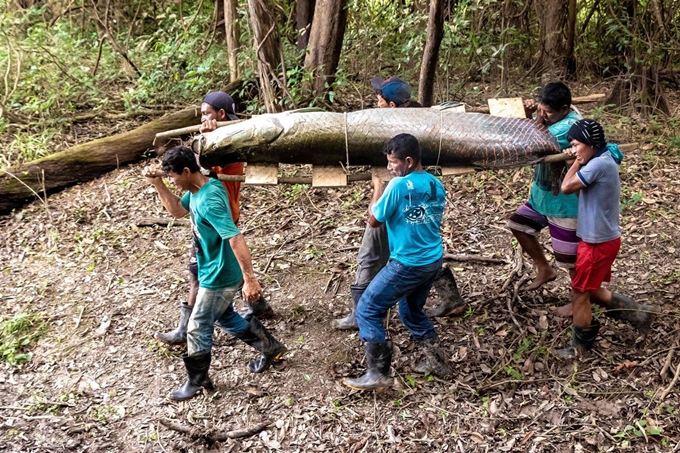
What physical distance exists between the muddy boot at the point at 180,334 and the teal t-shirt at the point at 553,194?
2.71 metres

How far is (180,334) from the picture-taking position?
4.45 meters

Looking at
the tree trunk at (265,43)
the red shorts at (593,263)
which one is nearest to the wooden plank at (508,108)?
the red shorts at (593,263)

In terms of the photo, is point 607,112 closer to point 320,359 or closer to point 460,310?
point 460,310

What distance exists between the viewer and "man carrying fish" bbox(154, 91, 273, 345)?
13.2ft

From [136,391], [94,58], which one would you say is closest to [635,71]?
[136,391]

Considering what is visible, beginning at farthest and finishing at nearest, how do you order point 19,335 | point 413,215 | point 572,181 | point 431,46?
point 431,46, point 19,335, point 572,181, point 413,215

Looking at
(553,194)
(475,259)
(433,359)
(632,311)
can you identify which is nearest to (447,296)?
(433,359)

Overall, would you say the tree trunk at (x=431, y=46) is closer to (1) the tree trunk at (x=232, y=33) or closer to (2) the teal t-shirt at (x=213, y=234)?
(2) the teal t-shirt at (x=213, y=234)

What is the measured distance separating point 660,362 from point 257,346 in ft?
9.22

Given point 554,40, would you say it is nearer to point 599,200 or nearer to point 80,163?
point 599,200

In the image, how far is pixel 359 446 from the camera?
3551 mm

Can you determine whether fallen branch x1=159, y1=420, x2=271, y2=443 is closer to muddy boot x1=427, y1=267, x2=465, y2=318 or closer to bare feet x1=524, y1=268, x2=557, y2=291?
muddy boot x1=427, y1=267, x2=465, y2=318

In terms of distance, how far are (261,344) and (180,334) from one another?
0.76 metres

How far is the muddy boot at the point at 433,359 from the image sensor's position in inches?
154
